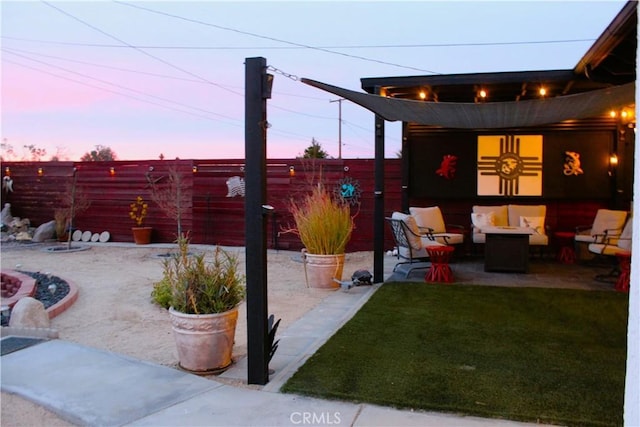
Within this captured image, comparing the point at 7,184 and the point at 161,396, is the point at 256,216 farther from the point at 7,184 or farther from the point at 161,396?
the point at 7,184

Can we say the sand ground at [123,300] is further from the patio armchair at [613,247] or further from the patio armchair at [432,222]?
the patio armchair at [613,247]

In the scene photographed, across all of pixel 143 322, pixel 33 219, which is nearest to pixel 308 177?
pixel 143 322

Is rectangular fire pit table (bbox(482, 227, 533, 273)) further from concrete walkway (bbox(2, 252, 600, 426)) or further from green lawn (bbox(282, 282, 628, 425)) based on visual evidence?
concrete walkway (bbox(2, 252, 600, 426))

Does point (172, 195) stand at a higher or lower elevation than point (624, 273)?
higher

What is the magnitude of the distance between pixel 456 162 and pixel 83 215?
331 inches

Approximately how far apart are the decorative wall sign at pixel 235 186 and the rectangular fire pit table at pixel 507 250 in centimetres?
492

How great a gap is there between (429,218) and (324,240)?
8.09ft

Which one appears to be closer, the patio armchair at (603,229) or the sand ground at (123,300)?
the sand ground at (123,300)

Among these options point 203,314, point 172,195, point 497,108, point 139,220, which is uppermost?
point 497,108

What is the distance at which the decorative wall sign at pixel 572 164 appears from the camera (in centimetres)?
793

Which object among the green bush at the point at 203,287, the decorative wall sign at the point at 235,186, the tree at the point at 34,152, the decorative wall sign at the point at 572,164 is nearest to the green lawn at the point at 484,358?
the green bush at the point at 203,287

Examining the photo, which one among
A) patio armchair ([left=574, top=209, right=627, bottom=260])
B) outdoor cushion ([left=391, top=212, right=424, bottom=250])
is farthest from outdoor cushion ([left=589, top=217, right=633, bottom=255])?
outdoor cushion ([left=391, top=212, right=424, bottom=250])

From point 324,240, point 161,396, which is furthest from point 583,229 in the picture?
point 161,396

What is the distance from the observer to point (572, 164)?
7957mm
